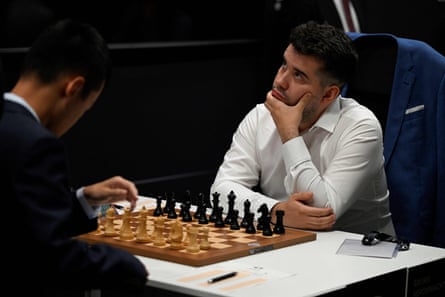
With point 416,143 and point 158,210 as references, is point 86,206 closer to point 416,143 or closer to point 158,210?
point 158,210

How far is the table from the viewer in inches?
108

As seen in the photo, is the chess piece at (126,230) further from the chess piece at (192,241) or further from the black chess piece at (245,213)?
the black chess piece at (245,213)

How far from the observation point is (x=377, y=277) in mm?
2979

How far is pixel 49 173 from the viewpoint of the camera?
233 cm

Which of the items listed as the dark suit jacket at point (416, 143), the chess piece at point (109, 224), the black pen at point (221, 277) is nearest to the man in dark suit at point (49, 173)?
the black pen at point (221, 277)

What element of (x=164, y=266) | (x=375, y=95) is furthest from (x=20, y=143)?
(x=375, y=95)

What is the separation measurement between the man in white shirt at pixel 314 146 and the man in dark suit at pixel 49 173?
48.3 inches

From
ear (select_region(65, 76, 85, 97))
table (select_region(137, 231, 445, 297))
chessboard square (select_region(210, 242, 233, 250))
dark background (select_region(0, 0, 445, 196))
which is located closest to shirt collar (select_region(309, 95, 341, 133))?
table (select_region(137, 231, 445, 297))

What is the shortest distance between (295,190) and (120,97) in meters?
3.18

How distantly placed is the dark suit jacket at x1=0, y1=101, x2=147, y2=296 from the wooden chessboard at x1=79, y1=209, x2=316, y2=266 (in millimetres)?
566

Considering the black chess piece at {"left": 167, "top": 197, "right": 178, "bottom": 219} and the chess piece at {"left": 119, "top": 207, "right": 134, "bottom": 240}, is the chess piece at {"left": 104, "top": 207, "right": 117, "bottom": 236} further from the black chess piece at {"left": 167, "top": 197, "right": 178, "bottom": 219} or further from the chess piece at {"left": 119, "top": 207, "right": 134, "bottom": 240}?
the black chess piece at {"left": 167, "top": 197, "right": 178, "bottom": 219}

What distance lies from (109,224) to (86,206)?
0.86 feet

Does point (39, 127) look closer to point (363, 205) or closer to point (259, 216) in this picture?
point (259, 216)

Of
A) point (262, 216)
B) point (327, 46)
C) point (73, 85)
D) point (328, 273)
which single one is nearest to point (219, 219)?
point (262, 216)
